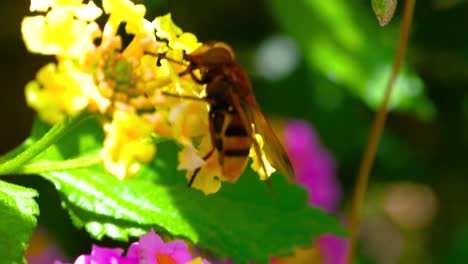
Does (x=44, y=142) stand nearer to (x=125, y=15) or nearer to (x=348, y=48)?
(x=125, y=15)

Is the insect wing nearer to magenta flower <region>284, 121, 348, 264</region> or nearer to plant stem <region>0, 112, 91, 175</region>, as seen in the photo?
plant stem <region>0, 112, 91, 175</region>

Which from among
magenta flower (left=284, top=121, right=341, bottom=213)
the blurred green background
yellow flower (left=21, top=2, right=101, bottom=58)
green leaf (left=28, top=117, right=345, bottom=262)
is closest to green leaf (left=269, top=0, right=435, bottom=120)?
the blurred green background

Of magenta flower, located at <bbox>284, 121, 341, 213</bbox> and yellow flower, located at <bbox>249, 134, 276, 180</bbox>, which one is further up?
yellow flower, located at <bbox>249, 134, 276, 180</bbox>

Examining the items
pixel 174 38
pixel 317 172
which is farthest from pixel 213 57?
pixel 317 172

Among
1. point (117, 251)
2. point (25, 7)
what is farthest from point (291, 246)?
point (25, 7)

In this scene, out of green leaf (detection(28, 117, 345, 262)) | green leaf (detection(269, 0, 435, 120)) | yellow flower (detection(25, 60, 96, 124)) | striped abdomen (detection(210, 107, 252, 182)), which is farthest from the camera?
green leaf (detection(269, 0, 435, 120))

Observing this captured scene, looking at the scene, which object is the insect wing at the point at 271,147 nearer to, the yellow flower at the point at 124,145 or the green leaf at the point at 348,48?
the yellow flower at the point at 124,145

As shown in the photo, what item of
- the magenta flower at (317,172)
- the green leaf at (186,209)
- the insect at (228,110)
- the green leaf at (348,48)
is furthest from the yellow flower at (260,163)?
the magenta flower at (317,172)
